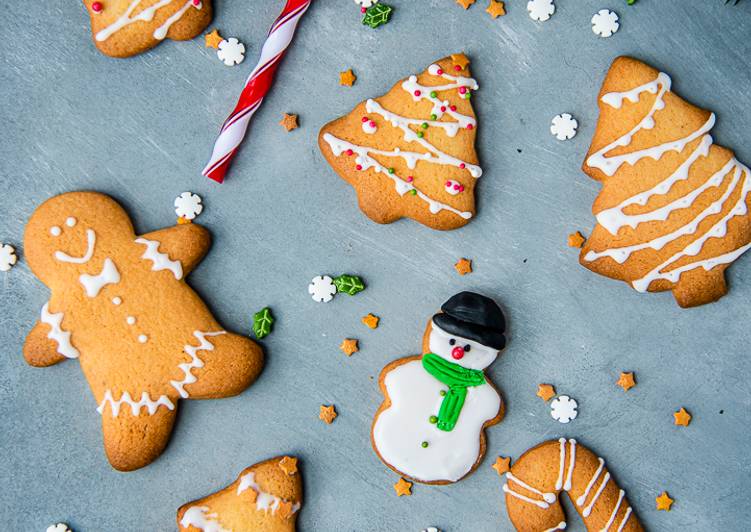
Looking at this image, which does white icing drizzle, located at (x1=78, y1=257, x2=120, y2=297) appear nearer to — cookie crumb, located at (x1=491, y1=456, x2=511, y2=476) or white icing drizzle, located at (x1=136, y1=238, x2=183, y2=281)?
white icing drizzle, located at (x1=136, y1=238, x2=183, y2=281)

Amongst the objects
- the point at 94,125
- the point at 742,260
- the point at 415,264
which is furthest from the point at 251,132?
the point at 742,260

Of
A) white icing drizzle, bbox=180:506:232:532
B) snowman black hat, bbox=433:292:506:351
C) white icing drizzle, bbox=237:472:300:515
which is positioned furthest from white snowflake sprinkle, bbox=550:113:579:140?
white icing drizzle, bbox=180:506:232:532

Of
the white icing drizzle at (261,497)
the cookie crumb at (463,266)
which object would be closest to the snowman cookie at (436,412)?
the cookie crumb at (463,266)

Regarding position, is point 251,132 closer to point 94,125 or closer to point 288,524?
point 94,125

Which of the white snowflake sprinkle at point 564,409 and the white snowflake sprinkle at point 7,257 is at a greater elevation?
the white snowflake sprinkle at point 564,409

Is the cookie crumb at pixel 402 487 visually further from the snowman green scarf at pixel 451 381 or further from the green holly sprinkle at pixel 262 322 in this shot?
the green holly sprinkle at pixel 262 322

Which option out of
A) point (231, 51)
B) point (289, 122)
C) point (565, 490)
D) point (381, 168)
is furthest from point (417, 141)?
point (565, 490)
